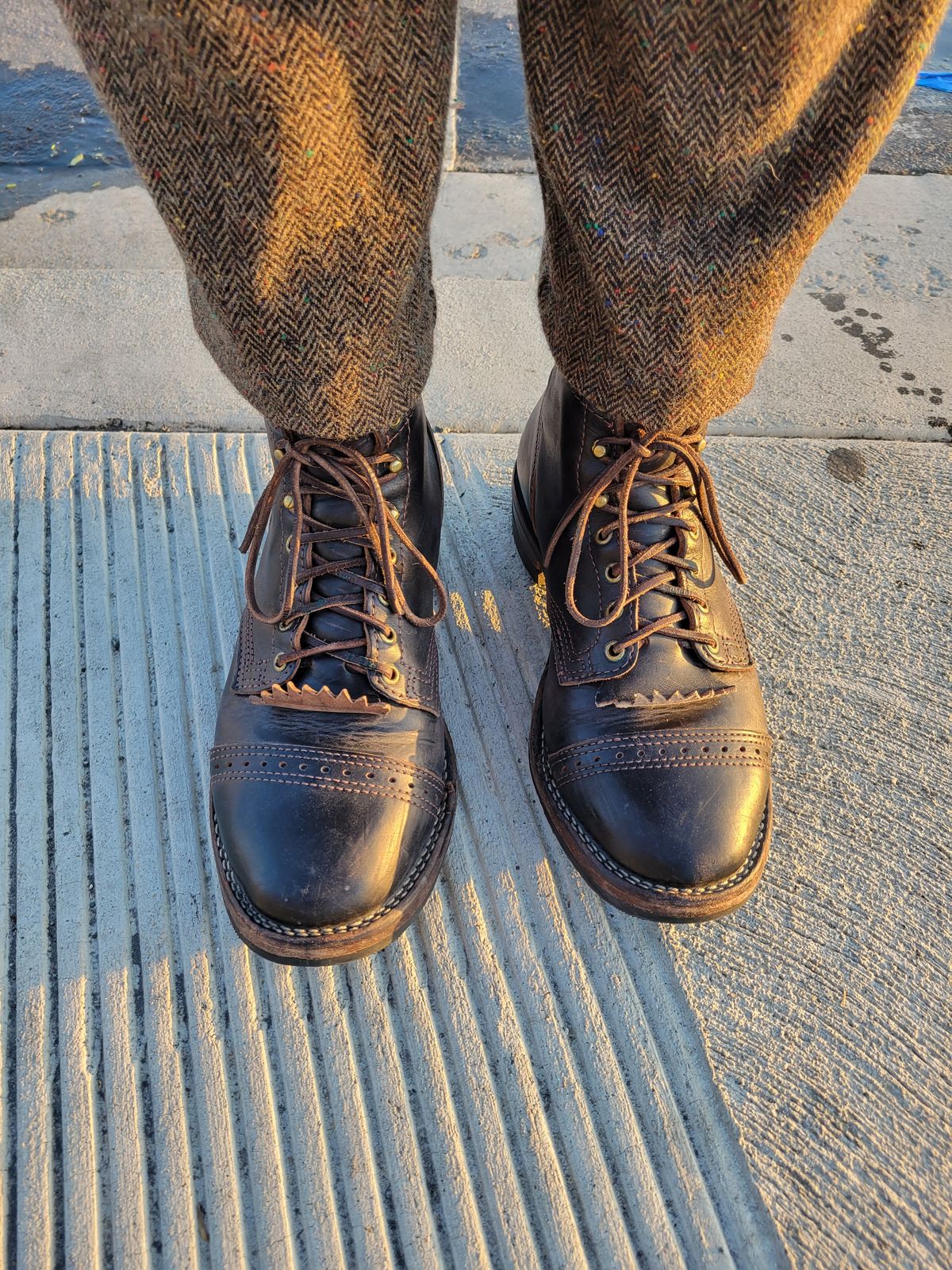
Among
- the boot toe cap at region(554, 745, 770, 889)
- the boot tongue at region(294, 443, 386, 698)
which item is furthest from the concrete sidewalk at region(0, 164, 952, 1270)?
the boot tongue at region(294, 443, 386, 698)

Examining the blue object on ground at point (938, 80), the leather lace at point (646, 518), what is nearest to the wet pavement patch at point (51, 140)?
the leather lace at point (646, 518)

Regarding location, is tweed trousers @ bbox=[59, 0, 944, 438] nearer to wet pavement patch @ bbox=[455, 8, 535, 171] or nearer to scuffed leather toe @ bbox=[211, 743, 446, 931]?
scuffed leather toe @ bbox=[211, 743, 446, 931]

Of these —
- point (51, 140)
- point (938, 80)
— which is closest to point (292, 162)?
point (51, 140)

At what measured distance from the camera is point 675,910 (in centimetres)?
82

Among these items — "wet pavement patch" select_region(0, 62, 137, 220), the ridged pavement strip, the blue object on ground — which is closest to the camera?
the ridged pavement strip

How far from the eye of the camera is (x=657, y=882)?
0.82m

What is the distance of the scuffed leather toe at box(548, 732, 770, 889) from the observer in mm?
811

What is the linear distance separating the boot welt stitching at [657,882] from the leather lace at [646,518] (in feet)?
0.60

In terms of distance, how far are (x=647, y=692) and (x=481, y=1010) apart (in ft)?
1.18

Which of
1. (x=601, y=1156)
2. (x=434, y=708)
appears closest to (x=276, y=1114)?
(x=601, y=1156)

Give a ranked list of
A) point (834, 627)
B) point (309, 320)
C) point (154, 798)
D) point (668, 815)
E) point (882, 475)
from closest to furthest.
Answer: point (309, 320) → point (668, 815) → point (154, 798) → point (834, 627) → point (882, 475)

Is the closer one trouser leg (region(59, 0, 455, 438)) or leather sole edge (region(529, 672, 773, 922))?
trouser leg (region(59, 0, 455, 438))

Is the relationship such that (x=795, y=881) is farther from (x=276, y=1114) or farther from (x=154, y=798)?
(x=154, y=798)

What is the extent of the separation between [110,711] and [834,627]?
3.03 ft
